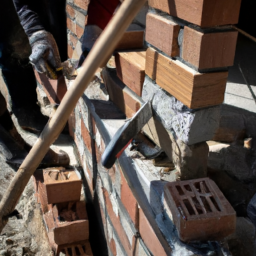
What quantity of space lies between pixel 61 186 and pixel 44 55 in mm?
896

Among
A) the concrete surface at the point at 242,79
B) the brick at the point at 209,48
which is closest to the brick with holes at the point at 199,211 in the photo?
the brick at the point at 209,48

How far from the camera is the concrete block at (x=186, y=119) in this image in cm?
112

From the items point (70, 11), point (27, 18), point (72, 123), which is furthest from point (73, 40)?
point (72, 123)

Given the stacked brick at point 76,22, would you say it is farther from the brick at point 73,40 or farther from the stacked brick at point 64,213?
the stacked brick at point 64,213

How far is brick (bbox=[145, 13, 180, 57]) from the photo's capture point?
3.62 feet

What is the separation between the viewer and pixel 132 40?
1.73 m

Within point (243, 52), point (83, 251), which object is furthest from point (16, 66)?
point (243, 52)

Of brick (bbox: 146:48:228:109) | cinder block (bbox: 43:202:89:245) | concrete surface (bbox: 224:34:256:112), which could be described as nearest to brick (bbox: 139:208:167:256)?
brick (bbox: 146:48:228:109)

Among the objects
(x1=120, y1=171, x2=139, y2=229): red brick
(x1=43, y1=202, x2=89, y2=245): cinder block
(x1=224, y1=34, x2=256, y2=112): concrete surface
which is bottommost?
(x1=43, y1=202, x2=89, y2=245): cinder block

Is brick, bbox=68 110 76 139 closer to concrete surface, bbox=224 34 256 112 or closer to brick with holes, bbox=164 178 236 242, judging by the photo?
concrete surface, bbox=224 34 256 112

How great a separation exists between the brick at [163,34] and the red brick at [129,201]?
23.4 inches

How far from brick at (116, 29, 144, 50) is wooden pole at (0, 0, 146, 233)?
0.89 metres

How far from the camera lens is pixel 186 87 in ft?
3.56

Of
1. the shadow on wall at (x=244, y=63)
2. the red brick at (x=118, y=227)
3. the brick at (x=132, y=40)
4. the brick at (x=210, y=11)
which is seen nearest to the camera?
the brick at (x=210, y=11)
